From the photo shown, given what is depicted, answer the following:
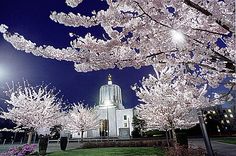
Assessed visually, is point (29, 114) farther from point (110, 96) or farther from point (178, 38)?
point (110, 96)

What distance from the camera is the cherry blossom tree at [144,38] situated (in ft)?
15.8

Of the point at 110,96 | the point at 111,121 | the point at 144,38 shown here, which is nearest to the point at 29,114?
the point at 144,38

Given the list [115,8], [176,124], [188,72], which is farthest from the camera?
[176,124]

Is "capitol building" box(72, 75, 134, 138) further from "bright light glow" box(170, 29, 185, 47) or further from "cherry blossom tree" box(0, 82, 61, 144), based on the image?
"bright light glow" box(170, 29, 185, 47)

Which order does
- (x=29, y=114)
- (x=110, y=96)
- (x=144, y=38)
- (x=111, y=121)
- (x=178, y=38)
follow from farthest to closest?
1. (x=110, y=96)
2. (x=111, y=121)
3. (x=29, y=114)
4. (x=144, y=38)
5. (x=178, y=38)

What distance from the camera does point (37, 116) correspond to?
23.7 metres

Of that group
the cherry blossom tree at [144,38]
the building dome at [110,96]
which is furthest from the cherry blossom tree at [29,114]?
the building dome at [110,96]

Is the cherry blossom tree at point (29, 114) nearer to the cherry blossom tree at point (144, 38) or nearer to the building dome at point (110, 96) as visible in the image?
the cherry blossom tree at point (144, 38)

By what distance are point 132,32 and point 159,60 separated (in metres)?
1.28

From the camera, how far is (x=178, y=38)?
5.28m

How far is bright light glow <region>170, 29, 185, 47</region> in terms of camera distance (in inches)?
201

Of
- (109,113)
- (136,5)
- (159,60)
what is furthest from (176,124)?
(109,113)

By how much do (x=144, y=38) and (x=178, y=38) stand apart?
3.73 ft

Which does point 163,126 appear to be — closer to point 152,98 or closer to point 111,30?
point 152,98
